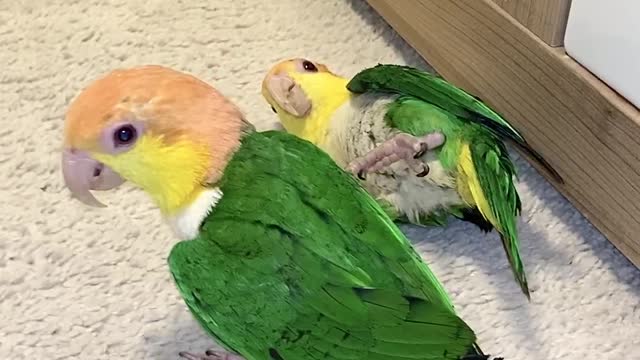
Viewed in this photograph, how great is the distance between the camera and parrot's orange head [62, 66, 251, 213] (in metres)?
0.73

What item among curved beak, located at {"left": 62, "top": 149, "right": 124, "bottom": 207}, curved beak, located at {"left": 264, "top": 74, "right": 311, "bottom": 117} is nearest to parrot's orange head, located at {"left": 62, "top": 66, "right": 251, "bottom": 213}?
curved beak, located at {"left": 62, "top": 149, "right": 124, "bottom": 207}

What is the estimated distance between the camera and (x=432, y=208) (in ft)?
3.24

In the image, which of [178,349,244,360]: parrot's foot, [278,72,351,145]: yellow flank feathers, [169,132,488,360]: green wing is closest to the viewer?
[169,132,488,360]: green wing

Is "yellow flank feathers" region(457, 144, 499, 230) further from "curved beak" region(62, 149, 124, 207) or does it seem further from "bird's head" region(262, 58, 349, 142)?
"curved beak" region(62, 149, 124, 207)

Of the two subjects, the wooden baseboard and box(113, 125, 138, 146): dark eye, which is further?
the wooden baseboard

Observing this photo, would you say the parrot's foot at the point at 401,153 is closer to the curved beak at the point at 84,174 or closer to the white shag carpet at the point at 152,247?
the white shag carpet at the point at 152,247

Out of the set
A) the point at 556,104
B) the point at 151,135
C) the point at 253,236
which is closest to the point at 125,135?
the point at 151,135

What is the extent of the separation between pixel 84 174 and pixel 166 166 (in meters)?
0.06

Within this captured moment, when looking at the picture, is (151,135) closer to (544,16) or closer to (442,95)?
(442,95)

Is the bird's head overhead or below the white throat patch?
below

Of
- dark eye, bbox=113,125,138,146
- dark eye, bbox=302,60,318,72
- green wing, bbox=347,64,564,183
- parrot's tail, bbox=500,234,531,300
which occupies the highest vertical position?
dark eye, bbox=113,125,138,146

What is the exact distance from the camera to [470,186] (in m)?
0.92

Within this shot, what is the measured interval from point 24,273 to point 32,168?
16 cm

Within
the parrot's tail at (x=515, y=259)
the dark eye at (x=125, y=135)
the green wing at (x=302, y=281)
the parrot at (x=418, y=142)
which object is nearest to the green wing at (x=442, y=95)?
the parrot at (x=418, y=142)
